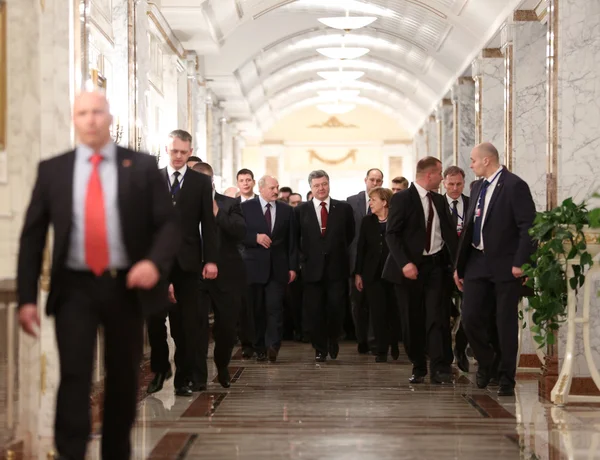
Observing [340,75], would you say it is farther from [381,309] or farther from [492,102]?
[381,309]

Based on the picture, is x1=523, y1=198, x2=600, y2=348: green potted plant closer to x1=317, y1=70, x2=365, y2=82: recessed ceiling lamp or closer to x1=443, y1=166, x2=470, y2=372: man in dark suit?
x1=443, y1=166, x2=470, y2=372: man in dark suit

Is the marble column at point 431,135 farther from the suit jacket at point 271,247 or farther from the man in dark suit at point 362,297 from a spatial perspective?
the suit jacket at point 271,247

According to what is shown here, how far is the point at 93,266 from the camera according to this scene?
396cm

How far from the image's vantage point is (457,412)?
6.65 meters

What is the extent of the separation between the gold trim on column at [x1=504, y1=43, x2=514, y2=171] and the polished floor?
370 centimetres

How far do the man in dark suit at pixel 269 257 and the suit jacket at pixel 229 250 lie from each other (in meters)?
1.70

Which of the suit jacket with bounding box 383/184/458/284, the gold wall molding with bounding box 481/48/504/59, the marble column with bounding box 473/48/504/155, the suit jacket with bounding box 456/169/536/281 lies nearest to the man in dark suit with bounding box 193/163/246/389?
the suit jacket with bounding box 383/184/458/284

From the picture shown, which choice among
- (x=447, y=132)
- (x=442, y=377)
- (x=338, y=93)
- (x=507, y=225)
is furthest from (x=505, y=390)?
(x=338, y=93)

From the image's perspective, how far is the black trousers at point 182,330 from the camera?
7000mm

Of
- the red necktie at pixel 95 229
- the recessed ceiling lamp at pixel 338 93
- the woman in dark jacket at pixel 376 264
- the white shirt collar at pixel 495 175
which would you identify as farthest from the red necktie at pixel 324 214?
the recessed ceiling lamp at pixel 338 93

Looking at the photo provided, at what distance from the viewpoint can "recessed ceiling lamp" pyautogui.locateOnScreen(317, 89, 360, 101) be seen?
90.5 feet

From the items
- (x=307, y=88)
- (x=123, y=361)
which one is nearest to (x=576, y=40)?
(x=123, y=361)

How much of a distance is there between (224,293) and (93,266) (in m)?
3.73

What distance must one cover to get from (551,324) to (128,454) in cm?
394
